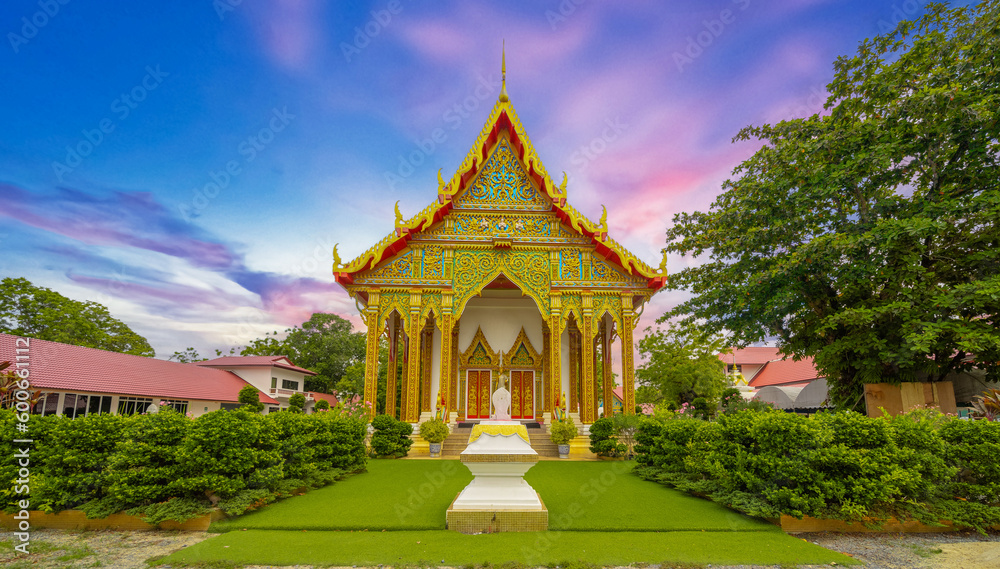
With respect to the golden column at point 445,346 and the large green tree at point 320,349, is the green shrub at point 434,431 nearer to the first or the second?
the golden column at point 445,346

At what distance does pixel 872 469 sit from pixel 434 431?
897 cm

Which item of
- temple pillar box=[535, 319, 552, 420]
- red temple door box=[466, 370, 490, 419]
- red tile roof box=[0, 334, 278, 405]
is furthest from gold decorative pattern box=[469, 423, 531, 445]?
red tile roof box=[0, 334, 278, 405]

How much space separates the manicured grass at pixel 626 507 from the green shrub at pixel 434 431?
380cm

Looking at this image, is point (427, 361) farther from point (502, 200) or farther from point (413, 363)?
point (502, 200)

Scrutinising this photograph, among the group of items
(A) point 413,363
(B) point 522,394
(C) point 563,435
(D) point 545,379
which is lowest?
(C) point 563,435

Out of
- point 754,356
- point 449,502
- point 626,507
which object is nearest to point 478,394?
point 449,502

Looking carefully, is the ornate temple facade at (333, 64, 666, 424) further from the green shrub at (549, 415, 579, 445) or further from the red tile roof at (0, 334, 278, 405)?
the red tile roof at (0, 334, 278, 405)

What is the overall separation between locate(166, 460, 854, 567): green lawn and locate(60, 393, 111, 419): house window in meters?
14.0

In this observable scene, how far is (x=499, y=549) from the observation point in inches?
161

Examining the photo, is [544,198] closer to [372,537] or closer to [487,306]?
[487,306]

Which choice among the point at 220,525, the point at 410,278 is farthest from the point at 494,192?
the point at 220,525

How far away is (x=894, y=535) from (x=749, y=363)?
41.1 metres

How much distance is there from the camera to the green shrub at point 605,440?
11336 millimetres

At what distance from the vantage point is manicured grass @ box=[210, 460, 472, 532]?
494cm
